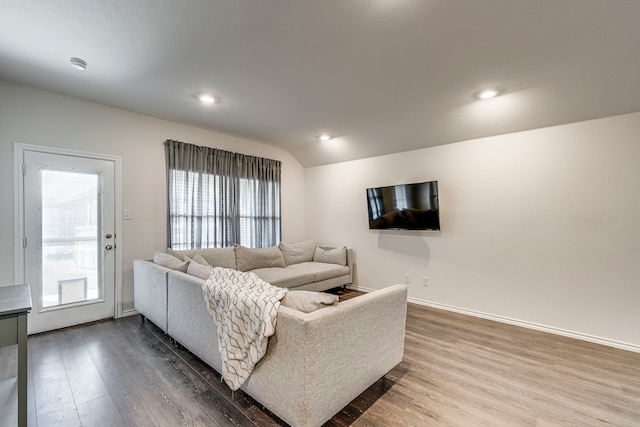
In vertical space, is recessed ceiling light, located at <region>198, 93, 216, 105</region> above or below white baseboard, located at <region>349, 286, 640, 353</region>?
above

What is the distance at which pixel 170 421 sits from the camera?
1.78 metres

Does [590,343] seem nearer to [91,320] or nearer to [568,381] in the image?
[568,381]

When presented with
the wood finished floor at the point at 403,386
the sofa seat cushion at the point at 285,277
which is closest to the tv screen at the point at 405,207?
the sofa seat cushion at the point at 285,277

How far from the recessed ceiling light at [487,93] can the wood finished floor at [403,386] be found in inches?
101

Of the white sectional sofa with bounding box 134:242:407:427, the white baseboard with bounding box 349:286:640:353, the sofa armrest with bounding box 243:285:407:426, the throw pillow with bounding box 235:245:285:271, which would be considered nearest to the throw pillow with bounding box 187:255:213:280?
the white sectional sofa with bounding box 134:242:407:427

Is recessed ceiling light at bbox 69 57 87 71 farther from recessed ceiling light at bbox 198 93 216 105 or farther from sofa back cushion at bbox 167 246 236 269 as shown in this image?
sofa back cushion at bbox 167 246 236 269

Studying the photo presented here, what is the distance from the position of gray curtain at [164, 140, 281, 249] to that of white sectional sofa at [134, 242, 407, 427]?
200 centimetres

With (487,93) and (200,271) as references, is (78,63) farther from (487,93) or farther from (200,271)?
(487,93)

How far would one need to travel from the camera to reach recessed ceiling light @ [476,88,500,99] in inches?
114

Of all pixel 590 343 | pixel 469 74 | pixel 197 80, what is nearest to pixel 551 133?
pixel 469 74

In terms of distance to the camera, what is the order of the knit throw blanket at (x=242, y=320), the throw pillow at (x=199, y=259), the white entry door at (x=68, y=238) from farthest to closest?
the throw pillow at (x=199, y=259)
the white entry door at (x=68, y=238)
the knit throw blanket at (x=242, y=320)

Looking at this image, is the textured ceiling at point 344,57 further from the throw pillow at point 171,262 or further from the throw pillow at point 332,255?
the throw pillow at point 332,255

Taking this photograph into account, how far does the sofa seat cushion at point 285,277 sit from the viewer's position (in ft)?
12.6

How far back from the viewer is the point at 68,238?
3.29 meters
